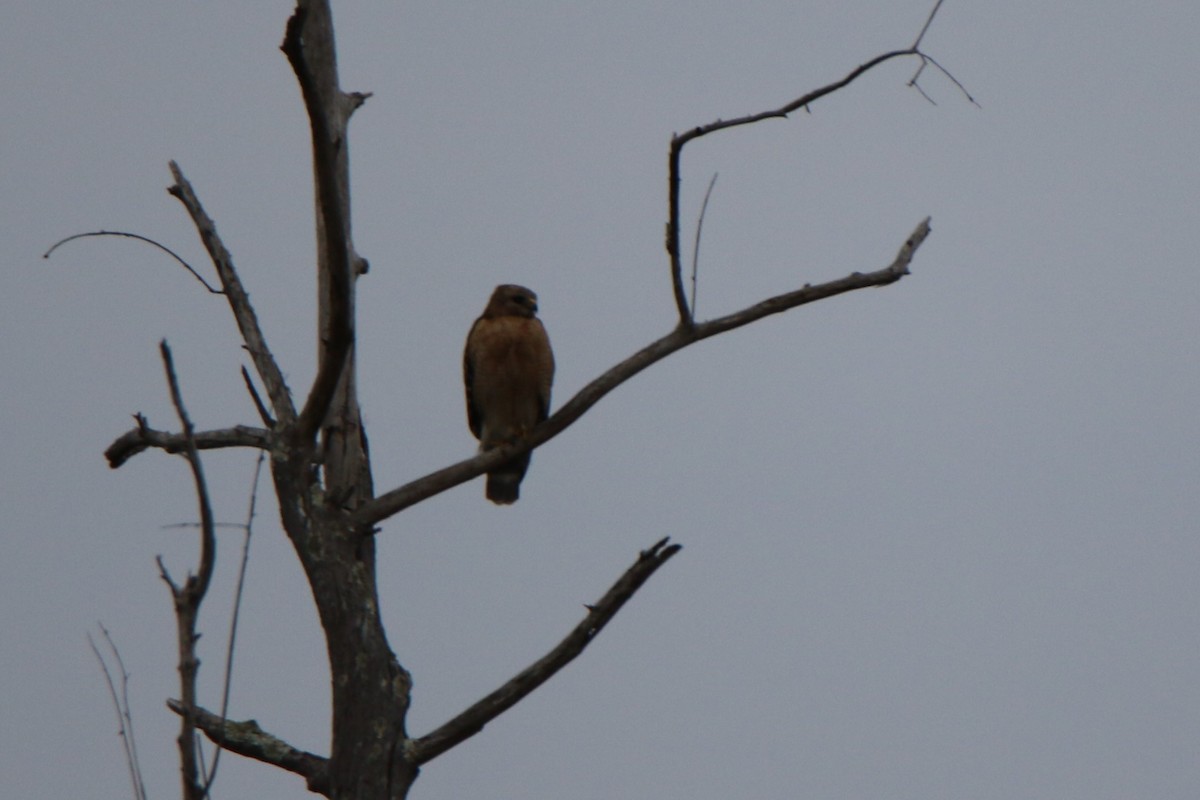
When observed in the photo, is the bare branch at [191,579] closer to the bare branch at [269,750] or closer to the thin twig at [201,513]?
the thin twig at [201,513]

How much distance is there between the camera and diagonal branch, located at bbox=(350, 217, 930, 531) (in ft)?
12.9

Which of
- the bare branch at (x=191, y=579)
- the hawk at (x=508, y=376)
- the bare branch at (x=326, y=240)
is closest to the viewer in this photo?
the bare branch at (x=191, y=579)

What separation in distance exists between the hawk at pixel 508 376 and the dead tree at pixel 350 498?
2.62 m

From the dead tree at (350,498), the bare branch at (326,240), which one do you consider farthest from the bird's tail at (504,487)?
the bare branch at (326,240)

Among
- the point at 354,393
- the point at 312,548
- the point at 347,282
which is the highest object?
the point at 354,393

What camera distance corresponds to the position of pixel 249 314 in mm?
4117

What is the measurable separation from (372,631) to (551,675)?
1.71ft

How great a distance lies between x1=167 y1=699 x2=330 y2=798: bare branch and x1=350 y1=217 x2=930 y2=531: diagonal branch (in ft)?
2.00

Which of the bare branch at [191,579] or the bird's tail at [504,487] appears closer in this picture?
the bare branch at [191,579]

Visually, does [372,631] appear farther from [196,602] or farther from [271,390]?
[196,602]

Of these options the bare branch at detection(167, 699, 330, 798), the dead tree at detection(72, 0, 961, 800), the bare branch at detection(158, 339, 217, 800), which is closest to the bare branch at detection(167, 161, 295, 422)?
the dead tree at detection(72, 0, 961, 800)

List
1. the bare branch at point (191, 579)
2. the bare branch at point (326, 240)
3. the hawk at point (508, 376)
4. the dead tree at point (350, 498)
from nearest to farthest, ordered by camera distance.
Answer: the bare branch at point (191, 579) < the bare branch at point (326, 240) < the dead tree at point (350, 498) < the hawk at point (508, 376)

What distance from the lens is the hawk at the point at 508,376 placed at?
684 cm

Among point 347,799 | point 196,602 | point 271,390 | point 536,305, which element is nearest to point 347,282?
point 271,390
